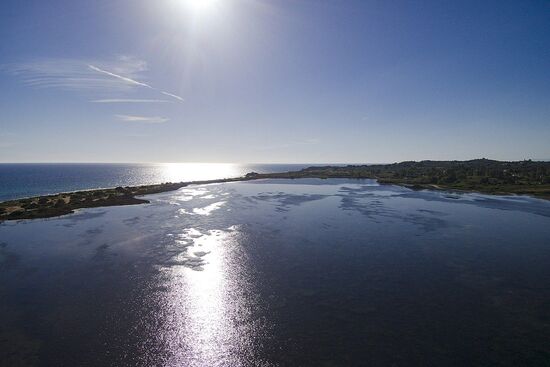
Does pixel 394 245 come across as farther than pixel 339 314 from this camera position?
Yes

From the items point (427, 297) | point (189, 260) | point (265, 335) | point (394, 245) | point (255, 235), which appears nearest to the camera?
point (265, 335)

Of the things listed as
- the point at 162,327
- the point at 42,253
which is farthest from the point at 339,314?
the point at 42,253

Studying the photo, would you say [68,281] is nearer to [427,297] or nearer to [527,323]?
[427,297]

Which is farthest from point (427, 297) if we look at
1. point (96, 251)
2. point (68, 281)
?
point (96, 251)

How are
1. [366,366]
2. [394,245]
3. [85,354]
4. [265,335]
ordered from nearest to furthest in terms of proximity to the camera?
1. [366,366]
2. [85,354]
3. [265,335]
4. [394,245]

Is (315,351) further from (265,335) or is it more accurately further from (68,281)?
(68,281)

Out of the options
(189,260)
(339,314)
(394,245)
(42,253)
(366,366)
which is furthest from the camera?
(394,245)
